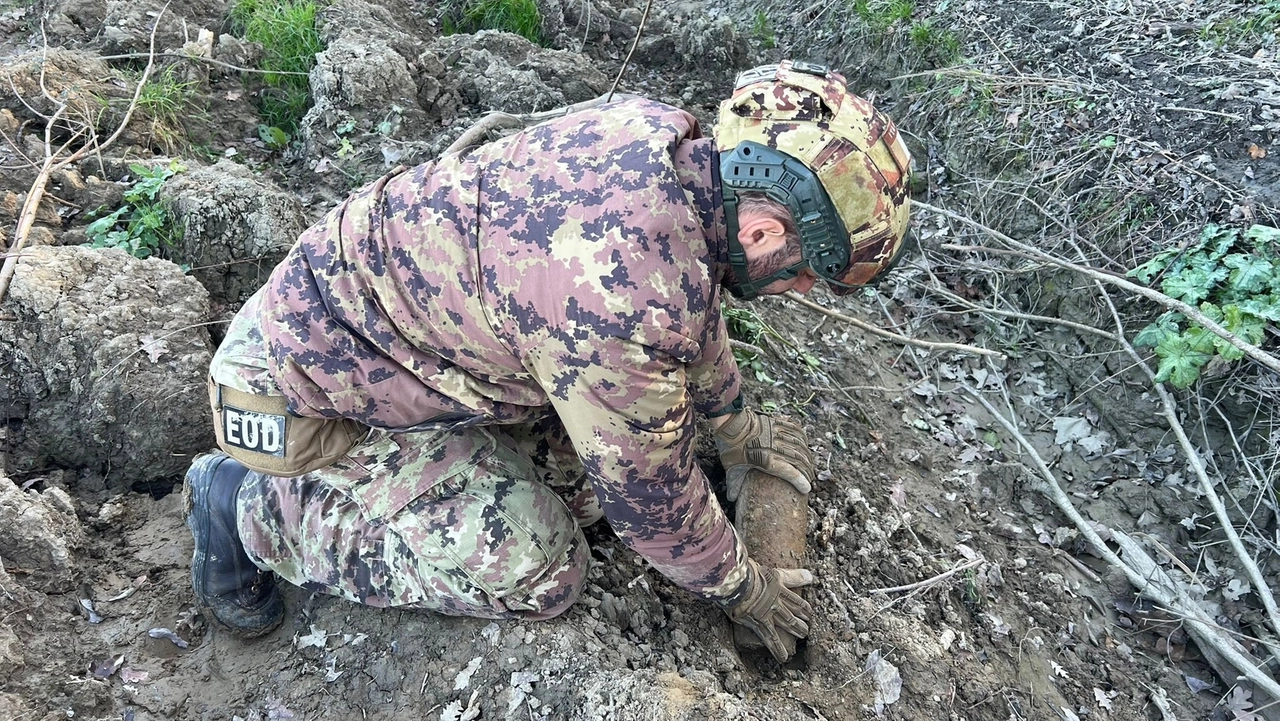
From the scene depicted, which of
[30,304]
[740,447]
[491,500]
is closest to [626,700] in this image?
[491,500]

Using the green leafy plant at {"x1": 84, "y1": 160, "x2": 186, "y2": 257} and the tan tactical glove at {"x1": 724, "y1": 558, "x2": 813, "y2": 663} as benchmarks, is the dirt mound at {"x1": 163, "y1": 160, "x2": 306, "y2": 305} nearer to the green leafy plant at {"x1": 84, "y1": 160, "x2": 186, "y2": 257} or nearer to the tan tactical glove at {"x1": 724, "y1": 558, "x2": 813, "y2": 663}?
the green leafy plant at {"x1": 84, "y1": 160, "x2": 186, "y2": 257}

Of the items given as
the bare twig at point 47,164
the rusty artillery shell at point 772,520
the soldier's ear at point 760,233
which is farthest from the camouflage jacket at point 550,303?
the bare twig at point 47,164

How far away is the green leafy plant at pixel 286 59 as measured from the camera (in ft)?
16.0

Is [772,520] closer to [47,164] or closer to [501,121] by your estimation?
[501,121]

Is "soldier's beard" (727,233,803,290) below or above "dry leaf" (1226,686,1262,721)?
above

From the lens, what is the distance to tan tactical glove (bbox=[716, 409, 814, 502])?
121 inches

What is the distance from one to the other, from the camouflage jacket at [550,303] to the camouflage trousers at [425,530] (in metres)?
0.27

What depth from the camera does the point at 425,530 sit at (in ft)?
8.18

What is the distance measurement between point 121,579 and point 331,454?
1.19 metres

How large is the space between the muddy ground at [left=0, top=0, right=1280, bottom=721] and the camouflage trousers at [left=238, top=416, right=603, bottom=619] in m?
0.16

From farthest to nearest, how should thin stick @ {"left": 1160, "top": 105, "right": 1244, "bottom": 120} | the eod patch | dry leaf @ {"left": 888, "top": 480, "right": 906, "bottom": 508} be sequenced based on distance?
1. thin stick @ {"left": 1160, "top": 105, "right": 1244, "bottom": 120}
2. dry leaf @ {"left": 888, "top": 480, "right": 906, "bottom": 508}
3. the eod patch

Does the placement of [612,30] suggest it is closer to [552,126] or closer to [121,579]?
[552,126]

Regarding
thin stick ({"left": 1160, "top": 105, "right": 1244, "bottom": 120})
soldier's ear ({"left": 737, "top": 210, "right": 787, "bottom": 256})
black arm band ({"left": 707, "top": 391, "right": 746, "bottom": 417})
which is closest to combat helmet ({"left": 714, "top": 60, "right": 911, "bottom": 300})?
soldier's ear ({"left": 737, "top": 210, "right": 787, "bottom": 256})

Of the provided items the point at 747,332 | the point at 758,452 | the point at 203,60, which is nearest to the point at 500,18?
the point at 203,60
